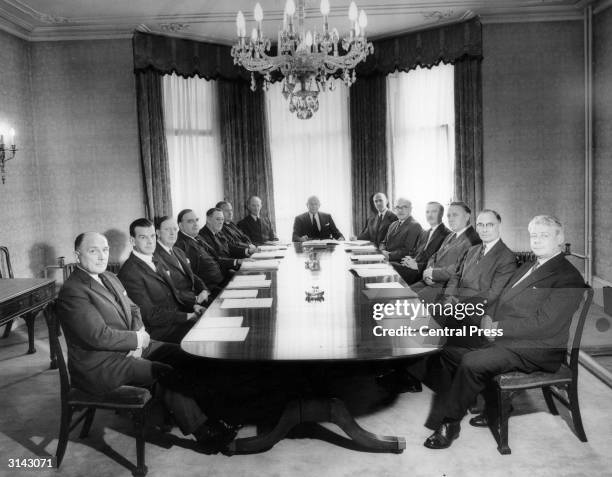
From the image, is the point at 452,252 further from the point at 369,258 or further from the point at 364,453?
the point at 364,453

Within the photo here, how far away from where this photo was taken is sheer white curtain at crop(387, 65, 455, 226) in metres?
7.20

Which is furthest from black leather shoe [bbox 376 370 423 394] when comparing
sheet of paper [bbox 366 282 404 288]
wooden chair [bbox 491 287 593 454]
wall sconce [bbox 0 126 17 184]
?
wall sconce [bbox 0 126 17 184]

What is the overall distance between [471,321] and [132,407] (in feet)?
7.63

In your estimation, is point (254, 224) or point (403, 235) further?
point (254, 224)

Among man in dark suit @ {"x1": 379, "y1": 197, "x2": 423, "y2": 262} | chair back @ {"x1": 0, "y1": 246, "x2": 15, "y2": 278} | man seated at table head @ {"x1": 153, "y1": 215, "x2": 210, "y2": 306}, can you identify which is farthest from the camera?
man in dark suit @ {"x1": 379, "y1": 197, "x2": 423, "y2": 262}

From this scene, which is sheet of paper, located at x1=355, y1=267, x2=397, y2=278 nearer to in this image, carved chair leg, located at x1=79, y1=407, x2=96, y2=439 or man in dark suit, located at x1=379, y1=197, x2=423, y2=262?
man in dark suit, located at x1=379, y1=197, x2=423, y2=262

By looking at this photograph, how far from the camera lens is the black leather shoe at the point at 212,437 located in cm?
305

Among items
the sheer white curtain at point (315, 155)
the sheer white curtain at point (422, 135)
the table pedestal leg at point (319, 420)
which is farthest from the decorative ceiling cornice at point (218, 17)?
the table pedestal leg at point (319, 420)

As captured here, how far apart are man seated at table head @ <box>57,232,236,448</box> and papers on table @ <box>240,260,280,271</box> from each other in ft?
5.76

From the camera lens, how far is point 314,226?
7.46m

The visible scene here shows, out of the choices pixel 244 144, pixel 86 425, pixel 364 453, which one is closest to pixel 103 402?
pixel 86 425

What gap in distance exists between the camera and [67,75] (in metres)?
6.77

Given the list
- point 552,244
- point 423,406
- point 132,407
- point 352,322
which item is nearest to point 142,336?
point 132,407

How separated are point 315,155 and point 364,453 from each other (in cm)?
534
